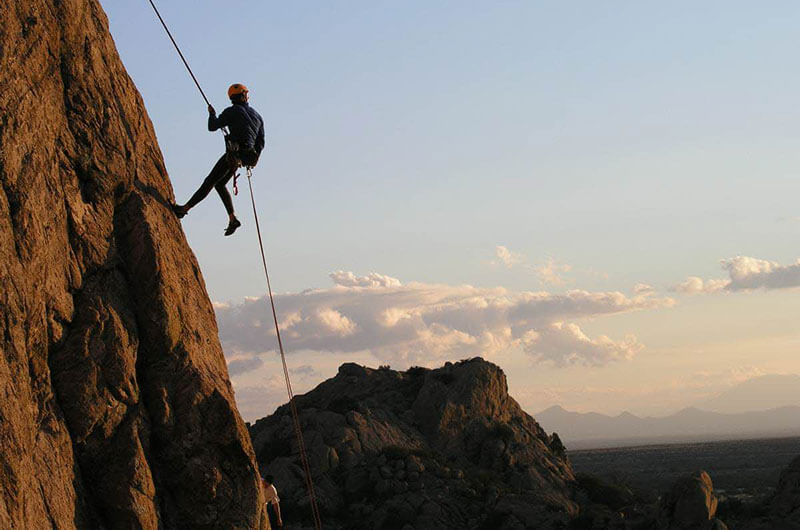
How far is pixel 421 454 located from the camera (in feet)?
159

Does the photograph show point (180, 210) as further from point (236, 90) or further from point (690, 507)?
point (690, 507)

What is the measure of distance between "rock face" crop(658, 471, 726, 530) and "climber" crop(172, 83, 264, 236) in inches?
1108

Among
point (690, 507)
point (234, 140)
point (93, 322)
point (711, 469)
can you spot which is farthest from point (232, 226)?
point (711, 469)

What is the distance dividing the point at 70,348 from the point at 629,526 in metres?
33.7

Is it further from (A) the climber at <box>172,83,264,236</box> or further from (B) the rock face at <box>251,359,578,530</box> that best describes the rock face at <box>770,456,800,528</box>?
(A) the climber at <box>172,83,264,236</box>

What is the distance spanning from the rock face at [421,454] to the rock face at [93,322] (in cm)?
3218

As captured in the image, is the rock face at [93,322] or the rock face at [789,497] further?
the rock face at [789,497]

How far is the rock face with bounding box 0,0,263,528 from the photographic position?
1043cm

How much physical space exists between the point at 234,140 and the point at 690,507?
1153 inches

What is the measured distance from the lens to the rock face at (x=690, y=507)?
3759cm

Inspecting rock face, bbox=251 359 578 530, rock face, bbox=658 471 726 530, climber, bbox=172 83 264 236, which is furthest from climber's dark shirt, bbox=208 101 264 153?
rock face, bbox=251 359 578 530

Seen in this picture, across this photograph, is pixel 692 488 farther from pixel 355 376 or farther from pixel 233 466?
pixel 233 466

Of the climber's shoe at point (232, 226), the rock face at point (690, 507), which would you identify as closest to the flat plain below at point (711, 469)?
the rock face at point (690, 507)

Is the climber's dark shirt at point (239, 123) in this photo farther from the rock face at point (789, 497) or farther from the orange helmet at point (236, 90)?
the rock face at point (789, 497)
